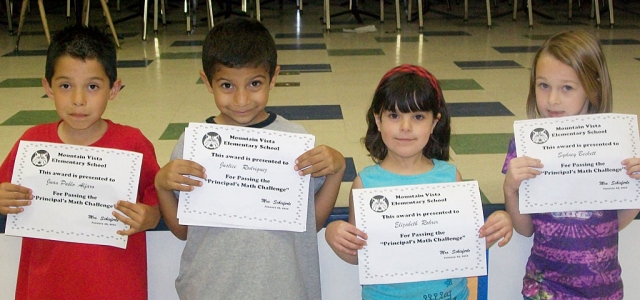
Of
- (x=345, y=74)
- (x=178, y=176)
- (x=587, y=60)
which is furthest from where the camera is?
(x=345, y=74)

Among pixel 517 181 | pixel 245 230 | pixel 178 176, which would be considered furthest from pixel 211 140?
pixel 517 181

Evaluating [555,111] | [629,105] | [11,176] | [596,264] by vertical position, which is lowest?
[629,105]

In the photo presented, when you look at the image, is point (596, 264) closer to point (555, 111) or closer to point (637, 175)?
point (637, 175)

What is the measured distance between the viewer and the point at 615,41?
488cm

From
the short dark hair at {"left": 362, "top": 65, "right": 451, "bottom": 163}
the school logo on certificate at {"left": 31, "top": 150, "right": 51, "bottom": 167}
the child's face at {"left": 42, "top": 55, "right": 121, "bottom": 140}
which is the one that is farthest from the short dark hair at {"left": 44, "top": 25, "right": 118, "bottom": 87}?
the short dark hair at {"left": 362, "top": 65, "right": 451, "bottom": 163}

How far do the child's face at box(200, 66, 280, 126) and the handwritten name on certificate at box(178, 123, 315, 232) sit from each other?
0.04 metres

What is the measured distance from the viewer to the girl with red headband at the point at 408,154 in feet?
4.45

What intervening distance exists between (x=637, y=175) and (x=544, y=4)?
715 centimetres

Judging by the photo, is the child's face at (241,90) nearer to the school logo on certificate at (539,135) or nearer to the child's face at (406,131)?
the child's face at (406,131)

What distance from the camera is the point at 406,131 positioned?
1350mm

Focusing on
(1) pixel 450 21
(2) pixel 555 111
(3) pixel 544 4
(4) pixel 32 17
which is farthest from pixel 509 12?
(2) pixel 555 111

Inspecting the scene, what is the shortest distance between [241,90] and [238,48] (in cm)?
9

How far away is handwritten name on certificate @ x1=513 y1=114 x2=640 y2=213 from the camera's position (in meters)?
1.39

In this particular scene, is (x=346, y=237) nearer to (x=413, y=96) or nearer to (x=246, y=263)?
(x=246, y=263)
